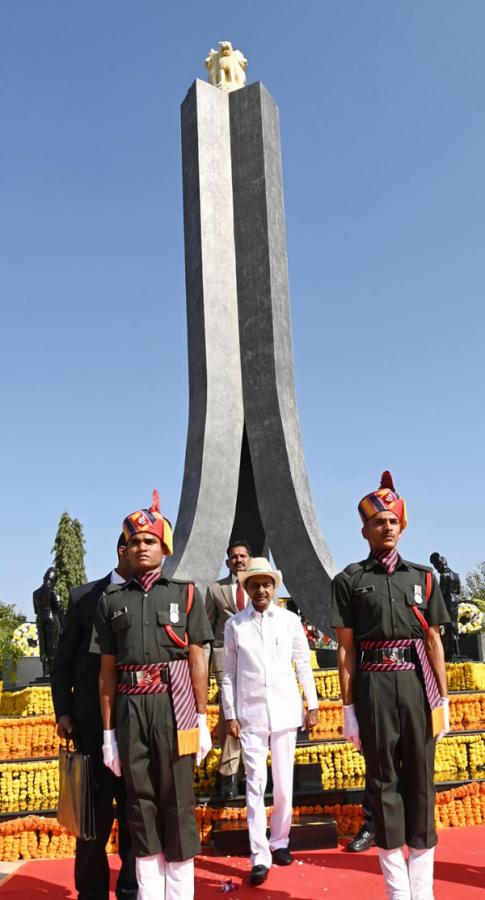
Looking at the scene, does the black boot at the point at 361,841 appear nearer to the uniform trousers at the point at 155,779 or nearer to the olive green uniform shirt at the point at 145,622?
the uniform trousers at the point at 155,779

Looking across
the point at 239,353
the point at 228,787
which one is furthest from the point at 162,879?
the point at 239,353

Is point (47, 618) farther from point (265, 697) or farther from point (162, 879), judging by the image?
point (162, 879)

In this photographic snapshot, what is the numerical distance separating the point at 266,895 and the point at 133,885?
0.58m

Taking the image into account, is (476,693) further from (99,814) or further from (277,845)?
(99,814)

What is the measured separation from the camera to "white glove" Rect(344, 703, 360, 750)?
118 inches

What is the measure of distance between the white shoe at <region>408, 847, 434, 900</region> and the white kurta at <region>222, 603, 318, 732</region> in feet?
3.66

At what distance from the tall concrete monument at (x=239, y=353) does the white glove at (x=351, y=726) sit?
22.3 feet

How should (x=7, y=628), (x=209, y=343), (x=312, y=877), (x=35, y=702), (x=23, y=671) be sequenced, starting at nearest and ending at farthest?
(x=312, y=877) < (x=35, y=702) < (x=209, y=343) < (x=23, y=671) < (x=7, y=628)

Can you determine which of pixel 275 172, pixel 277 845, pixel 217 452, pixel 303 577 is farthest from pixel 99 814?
pixel 275 172

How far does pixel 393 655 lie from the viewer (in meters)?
3.02

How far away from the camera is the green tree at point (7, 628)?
14083 mm

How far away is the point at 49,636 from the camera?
10.0m

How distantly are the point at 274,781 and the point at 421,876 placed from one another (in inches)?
45.4

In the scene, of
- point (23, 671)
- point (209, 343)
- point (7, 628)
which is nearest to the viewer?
point (209, 343)
